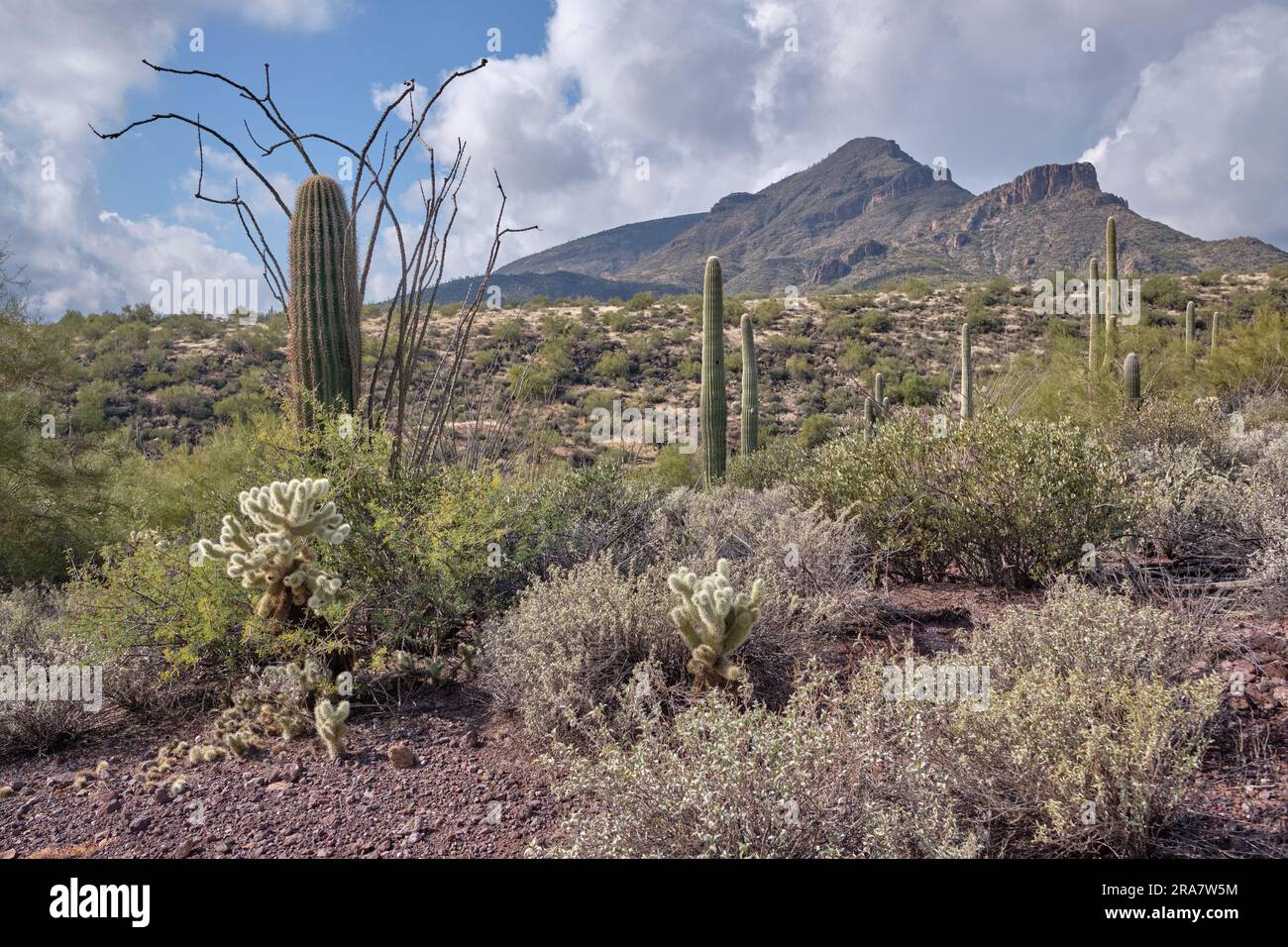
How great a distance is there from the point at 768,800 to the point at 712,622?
113 centimetres

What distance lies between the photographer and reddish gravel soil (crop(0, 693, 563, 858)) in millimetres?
2631

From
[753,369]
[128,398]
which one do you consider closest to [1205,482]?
[753,369]

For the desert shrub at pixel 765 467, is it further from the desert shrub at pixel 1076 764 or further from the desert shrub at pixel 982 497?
the desert shrub at pixel 1076 764

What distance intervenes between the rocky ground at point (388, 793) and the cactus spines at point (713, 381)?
26.0 ft

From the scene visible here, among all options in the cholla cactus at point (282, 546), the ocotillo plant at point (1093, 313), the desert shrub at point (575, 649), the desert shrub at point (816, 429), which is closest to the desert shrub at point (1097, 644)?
the desert shrub at point (575, 649)

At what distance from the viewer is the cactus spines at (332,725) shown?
325 cm

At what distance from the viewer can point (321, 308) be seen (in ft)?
17.0

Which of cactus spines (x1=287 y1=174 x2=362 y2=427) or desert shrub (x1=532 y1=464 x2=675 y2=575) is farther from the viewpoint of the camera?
cactus spines (x1=287 y1=174 x2=362 y2=427)

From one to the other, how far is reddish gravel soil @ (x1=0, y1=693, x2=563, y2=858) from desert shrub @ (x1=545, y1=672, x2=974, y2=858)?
461mm

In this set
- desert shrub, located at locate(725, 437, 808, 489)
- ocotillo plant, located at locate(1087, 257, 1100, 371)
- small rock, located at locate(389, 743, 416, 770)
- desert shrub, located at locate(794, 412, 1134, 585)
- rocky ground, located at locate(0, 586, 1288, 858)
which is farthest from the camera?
ocotillo plant, located at locate(1087, 257, 1100, 371)

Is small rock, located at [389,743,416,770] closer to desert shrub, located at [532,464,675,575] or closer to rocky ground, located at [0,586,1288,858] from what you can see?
rocky ground, located at [0,586,1288,858]

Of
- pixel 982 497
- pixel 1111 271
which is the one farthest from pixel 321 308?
pixel 1111 271

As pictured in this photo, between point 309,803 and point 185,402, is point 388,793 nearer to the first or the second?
point 309,803

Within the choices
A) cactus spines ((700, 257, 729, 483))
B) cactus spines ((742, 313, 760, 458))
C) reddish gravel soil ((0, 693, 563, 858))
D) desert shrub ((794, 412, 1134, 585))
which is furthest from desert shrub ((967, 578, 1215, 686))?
cactus spines ((742, 313, 760, 458))
